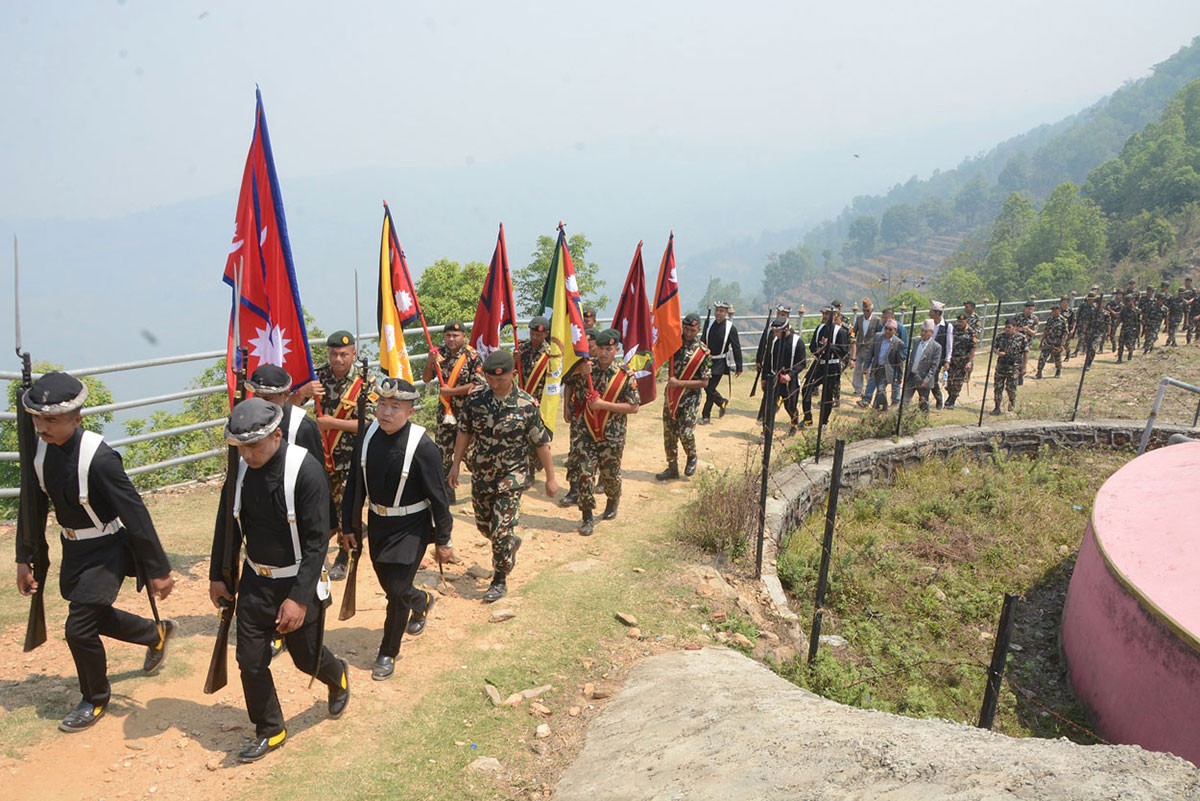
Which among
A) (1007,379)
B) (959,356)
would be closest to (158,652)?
(959,356)

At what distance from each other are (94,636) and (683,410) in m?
6.17

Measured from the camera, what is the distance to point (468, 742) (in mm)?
4117

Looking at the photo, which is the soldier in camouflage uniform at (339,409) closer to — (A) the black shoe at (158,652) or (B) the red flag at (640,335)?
(A) the black shoe at (158,652)

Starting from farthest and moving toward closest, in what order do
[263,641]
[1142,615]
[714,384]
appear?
[714,384] → [1142,615] → [263,641]

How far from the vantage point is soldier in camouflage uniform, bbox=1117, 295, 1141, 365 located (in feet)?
64.5

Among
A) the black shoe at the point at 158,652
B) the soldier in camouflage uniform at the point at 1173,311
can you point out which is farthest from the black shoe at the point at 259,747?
the soldier in camouflage uniform at the point at 1173,311

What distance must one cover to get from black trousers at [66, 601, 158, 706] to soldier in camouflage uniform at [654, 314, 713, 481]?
19.1 feet

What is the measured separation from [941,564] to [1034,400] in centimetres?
801

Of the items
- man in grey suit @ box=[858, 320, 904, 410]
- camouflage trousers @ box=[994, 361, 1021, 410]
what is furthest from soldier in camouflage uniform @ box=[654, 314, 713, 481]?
camouflage trousers @ box=[994, 361, 1021, 410]

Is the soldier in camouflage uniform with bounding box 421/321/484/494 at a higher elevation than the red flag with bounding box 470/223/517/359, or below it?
below

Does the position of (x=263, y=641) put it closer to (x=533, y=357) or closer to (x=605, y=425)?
(x=605, y=425)

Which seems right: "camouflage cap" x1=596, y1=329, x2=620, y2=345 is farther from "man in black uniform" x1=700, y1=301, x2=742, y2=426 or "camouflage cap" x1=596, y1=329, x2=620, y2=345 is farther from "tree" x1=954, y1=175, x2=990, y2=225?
"tree" x1=954, y1=175, x2=990, y2=225

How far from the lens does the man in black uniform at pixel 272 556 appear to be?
3625mm

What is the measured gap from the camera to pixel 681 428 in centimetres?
884
